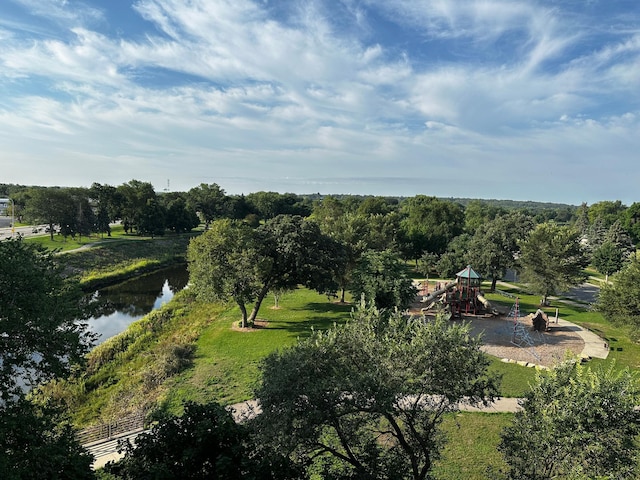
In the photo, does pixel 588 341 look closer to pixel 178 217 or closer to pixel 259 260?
pixel 259 260

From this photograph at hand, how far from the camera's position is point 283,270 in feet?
94.7

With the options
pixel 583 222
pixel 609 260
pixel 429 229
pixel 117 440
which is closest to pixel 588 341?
pixel 609 260

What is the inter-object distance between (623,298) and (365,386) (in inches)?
852

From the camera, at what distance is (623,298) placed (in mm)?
22781

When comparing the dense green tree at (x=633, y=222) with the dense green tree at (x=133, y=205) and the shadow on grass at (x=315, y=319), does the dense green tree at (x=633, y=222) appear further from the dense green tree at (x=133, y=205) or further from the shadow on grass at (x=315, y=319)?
the dense green tree at (x=133, y=205)

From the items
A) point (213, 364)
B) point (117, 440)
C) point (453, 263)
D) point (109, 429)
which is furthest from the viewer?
point (453, 263)

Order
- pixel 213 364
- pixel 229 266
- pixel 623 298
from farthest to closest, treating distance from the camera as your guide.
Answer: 1. pixel 229 266
2. pixel 623 298
3. pixel 213 364

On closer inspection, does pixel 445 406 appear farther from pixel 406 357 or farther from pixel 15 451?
pixel 15 451

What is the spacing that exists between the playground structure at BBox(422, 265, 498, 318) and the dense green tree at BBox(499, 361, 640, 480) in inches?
878

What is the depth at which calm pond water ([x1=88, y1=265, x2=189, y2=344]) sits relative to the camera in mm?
32125

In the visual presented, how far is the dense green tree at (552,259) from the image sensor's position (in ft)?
109

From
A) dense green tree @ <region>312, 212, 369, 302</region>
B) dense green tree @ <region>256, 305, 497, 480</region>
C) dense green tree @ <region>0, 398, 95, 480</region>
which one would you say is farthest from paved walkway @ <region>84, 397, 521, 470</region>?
dense green tree @ <region>312, 212, 369, 302</region>

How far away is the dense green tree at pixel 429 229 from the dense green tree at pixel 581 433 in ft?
137

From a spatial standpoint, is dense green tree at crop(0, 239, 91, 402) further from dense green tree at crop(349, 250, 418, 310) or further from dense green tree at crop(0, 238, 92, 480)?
dense green tree at crop(349, 250, 418, 310)
